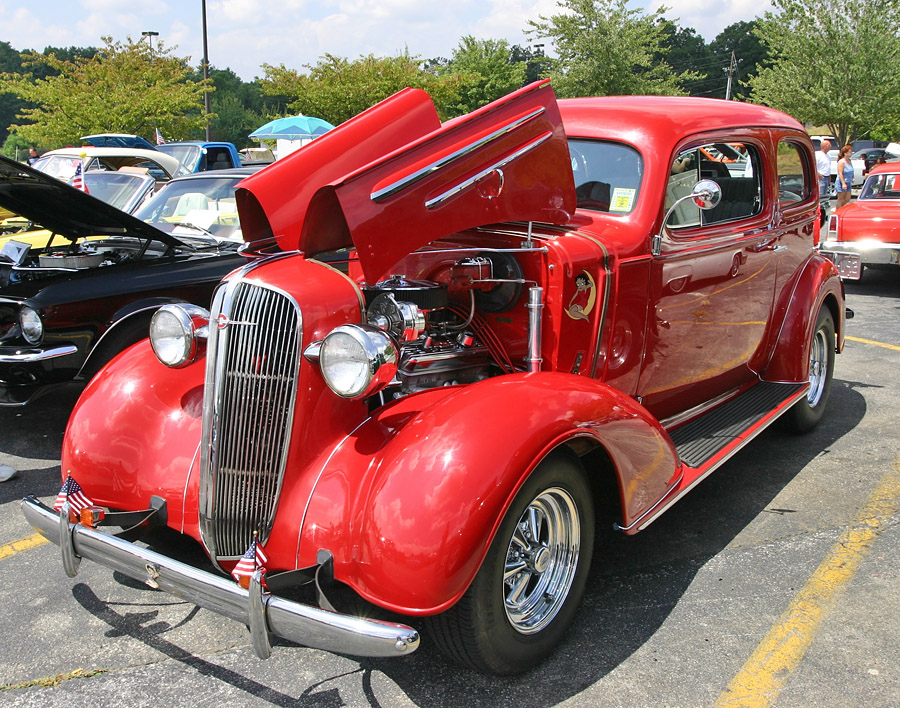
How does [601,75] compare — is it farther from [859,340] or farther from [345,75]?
[859,340]

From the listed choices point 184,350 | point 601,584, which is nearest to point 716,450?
point 601,584

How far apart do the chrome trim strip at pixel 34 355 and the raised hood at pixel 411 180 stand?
7.33 ft

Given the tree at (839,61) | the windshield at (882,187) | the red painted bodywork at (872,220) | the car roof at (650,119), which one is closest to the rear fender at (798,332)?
the car roof at (650,119)

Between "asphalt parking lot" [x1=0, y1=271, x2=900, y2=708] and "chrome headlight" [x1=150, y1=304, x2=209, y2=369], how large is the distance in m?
0.99

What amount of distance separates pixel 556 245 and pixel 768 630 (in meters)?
1.71

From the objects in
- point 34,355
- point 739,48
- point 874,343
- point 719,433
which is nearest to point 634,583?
point 719,433

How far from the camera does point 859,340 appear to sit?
771 centimetres

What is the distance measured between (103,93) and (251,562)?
2113cm

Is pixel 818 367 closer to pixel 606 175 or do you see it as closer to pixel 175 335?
pixel 606 175

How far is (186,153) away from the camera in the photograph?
46.8ft

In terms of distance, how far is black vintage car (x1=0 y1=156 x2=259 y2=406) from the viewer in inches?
190

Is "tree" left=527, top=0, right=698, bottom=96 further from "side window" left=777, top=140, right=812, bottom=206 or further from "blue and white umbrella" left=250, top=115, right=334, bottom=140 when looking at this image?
"side window" left=777, top=140, right=812, bottom=206

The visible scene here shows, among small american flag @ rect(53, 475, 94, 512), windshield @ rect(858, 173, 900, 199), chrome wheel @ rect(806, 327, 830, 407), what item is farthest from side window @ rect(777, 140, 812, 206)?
windshield @ rect(858, 173, 900, 199)

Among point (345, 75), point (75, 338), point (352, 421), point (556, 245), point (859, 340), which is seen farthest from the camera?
point (345, 75)
